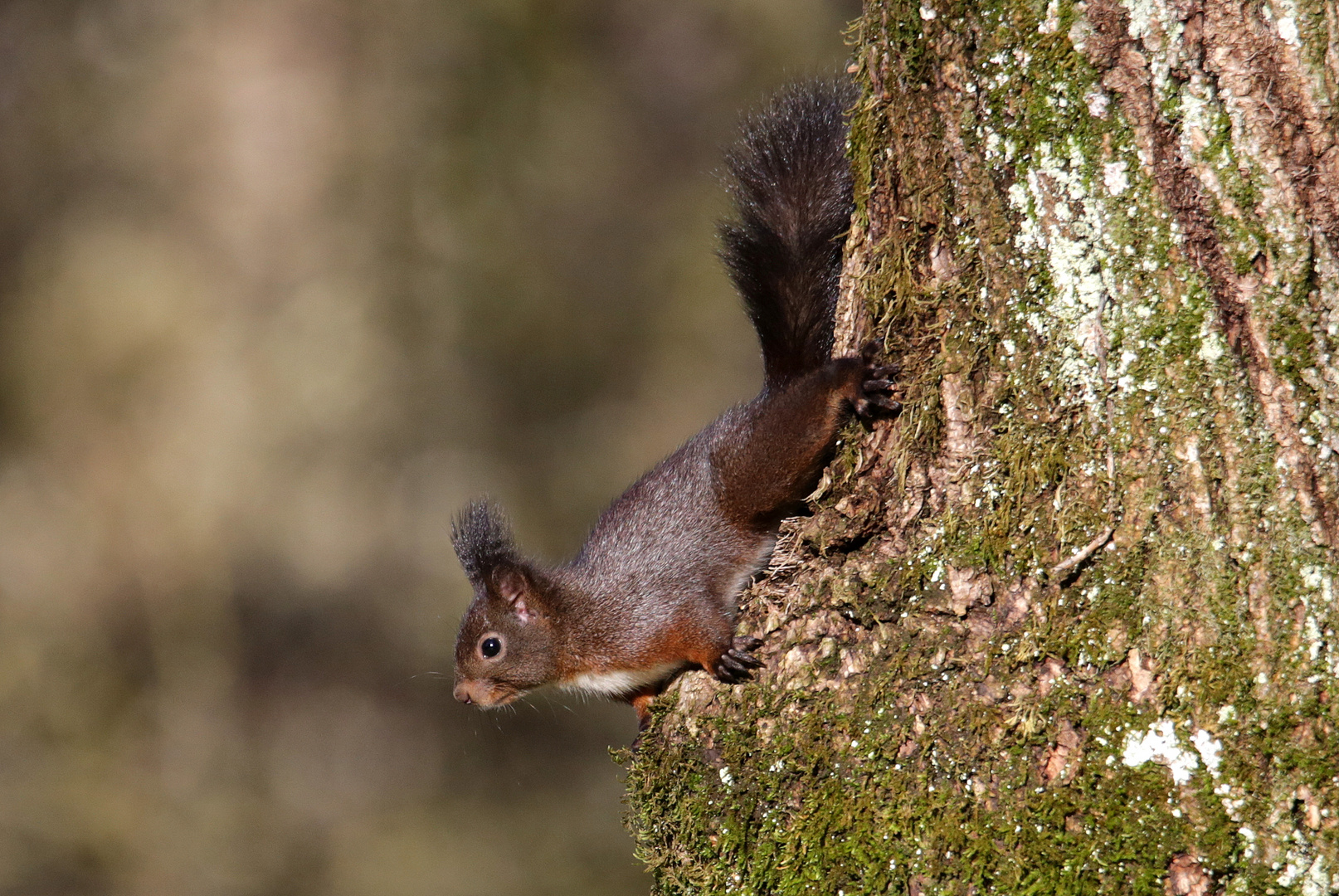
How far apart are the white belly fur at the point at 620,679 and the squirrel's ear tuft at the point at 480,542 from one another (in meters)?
0.43

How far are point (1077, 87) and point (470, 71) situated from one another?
5229 millimetres

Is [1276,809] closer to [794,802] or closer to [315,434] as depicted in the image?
[794,802]

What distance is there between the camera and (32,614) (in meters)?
6.28

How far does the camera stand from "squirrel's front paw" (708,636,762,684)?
90.7 inches

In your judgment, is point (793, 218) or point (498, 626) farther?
point (498, 626)

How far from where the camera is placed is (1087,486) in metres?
1.85

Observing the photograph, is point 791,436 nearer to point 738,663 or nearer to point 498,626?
point 738,663

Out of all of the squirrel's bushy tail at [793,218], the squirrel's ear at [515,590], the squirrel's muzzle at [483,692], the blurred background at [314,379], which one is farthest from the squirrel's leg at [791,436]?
the blurred background at [314,379]

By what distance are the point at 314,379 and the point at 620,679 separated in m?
4.21

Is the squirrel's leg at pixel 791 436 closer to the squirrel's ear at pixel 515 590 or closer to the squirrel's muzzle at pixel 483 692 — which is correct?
the squirrel's ear at pixel 515 590

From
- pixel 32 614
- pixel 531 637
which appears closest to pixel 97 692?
pixel 32 614

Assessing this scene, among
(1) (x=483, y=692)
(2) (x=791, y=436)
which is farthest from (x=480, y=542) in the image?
(2) (x=791, y=436)

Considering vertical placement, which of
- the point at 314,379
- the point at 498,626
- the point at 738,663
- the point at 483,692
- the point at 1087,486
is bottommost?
the point at 1087,486

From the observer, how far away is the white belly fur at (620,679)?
9.48ft
